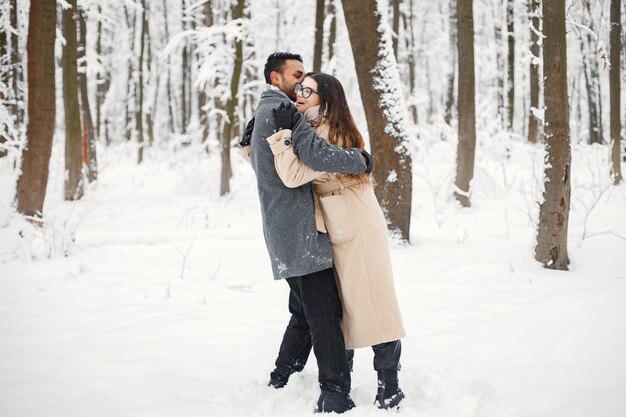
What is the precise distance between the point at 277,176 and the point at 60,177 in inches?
571

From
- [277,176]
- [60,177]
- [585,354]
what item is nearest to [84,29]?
[60,177]

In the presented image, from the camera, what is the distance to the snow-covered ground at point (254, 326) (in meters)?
2.63

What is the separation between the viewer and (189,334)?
11.7 feet

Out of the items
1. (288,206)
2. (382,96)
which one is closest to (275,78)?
(288,206)

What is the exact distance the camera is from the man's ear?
2.58m

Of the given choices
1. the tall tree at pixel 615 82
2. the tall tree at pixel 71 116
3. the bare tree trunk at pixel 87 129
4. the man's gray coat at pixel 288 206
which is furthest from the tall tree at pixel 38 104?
the tall tree at pixel 615 82

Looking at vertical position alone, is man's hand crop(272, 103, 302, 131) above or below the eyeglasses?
below

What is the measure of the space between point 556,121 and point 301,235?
3371 mm

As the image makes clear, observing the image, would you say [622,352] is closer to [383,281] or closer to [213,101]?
[383,281]

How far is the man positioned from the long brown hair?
0.13 meters

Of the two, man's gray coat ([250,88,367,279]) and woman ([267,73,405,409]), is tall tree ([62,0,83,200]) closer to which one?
man's gray coat ([250,88,367,279])

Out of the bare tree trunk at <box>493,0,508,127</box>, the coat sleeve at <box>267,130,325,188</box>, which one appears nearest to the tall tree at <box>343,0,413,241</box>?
the coat sleeve at <box>267,130,325,188</box>

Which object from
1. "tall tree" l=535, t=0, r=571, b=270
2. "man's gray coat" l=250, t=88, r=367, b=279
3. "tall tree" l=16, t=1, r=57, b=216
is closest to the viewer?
"man's gray coat" l=250, t=88, r=367, b=279

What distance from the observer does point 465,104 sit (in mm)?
8781
